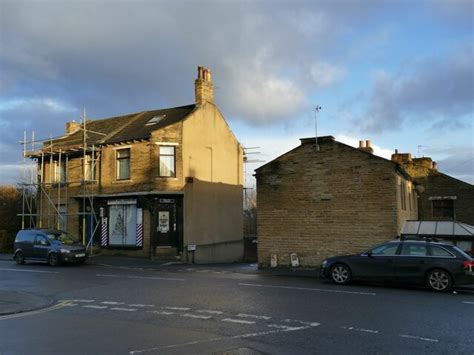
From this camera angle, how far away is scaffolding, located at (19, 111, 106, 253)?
2933cm

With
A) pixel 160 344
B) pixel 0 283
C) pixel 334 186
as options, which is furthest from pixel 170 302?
pixel 334 186

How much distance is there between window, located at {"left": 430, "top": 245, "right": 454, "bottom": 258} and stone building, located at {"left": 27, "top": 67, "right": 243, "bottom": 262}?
15.1 metres

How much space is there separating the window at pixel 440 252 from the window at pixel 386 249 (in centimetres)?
106

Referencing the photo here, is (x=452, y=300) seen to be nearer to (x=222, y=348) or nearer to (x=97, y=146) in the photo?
(x=222, y=348)

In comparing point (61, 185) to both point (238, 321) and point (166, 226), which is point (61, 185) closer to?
point (166, 226)

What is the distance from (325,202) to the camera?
2002 centimetres

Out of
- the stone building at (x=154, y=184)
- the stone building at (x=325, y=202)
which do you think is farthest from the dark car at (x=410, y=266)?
the stone building at (x=154, y=184)

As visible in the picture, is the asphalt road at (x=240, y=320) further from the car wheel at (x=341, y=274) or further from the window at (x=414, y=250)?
the window at (x=414, y=250)

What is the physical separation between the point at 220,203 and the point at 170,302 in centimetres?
1900

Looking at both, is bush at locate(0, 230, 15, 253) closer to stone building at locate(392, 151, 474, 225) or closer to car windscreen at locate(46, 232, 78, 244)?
car windscreen at locate(46, 232, 78, 244)

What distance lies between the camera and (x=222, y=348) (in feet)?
23.4

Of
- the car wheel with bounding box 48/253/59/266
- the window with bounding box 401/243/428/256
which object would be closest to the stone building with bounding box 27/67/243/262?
the car wheel with bounding box 48/253/59/266

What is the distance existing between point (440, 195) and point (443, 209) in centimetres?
97

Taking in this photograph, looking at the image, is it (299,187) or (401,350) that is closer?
(401,350)
